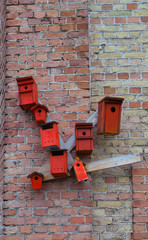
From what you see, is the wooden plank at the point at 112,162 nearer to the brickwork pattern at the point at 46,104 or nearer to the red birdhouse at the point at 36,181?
the brickwork pattern at the point at 46,104

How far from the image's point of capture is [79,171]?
2.69 m

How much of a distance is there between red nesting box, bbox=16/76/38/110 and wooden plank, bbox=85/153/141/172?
0.70m

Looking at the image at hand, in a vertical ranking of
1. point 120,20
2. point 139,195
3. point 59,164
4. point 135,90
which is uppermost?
point 120,20

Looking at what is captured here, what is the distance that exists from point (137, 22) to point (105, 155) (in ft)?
4.20

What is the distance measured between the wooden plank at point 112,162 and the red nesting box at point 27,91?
0.70 meters

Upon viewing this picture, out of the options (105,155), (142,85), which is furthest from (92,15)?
(105,155)

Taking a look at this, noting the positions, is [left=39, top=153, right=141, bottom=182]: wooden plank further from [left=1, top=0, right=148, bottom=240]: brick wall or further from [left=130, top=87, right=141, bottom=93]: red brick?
[left=130, top=87, right=141, bottom=93]: red brick

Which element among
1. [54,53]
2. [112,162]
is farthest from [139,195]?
[54,53]

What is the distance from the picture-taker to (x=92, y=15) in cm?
322

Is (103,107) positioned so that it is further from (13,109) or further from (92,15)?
(92,15)

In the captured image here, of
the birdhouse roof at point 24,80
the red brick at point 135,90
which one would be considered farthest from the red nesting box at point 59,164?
the red brick at point 135,90

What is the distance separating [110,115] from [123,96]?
1.35ft

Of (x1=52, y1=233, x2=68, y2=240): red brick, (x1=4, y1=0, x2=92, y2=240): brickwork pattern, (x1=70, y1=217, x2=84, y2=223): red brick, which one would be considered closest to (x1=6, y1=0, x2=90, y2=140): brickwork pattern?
(x1=4, y1=0, x2=92, y2=240): brickwork pattern

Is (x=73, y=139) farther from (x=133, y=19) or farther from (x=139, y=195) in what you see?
(x=133, y=19)
